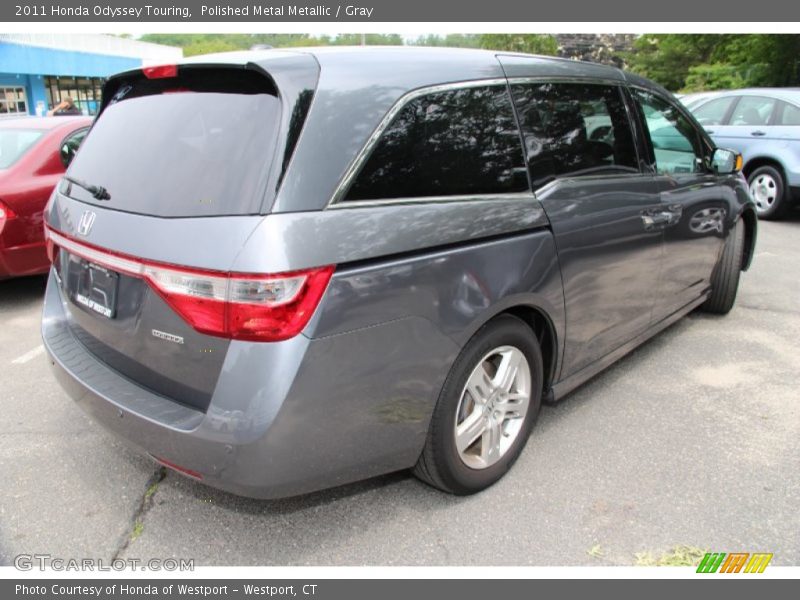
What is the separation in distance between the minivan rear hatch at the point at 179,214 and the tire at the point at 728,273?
369cm

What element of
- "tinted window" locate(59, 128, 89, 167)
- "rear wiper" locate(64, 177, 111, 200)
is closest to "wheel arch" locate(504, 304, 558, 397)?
"rear wiper" locate(64, 177, 111, 200)

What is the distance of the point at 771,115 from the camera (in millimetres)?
8859

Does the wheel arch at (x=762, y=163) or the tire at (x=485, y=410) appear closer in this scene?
the tire at (x=485, y=410)

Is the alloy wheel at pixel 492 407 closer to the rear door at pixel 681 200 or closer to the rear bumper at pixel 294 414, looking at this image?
the rear bumper at pixel 294 414

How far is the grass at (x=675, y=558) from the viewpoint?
234 centimetres

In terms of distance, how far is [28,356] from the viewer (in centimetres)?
428

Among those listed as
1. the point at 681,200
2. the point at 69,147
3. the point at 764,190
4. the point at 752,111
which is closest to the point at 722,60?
the point at 752,111

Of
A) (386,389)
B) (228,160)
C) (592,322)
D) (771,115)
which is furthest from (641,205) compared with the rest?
(771,115)

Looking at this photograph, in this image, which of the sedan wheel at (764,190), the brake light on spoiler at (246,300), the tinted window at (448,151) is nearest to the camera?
the brake light on spoiler at (246,300)

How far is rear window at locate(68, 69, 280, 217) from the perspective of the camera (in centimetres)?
204

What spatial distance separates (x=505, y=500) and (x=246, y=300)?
1488 millimetres

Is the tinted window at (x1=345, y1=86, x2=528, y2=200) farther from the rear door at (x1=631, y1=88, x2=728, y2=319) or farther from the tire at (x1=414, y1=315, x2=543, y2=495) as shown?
the rear door at (x1=631, y1=88, x2=728, y2=319)

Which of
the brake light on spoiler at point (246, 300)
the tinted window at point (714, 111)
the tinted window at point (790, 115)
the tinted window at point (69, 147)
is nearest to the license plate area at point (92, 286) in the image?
the brake light on spoiler at point (246, 300)

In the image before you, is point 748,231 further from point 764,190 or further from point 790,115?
point 790,115
